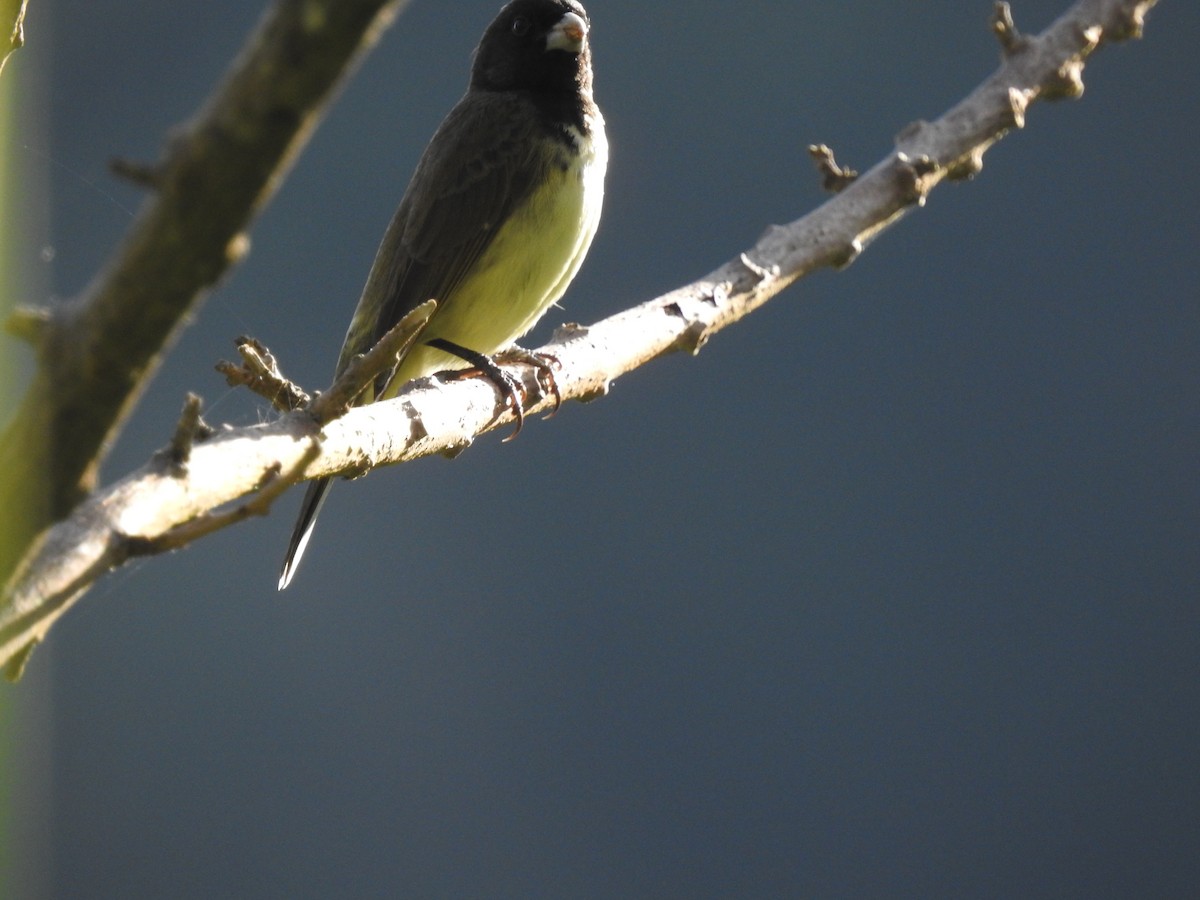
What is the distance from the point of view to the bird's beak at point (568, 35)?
461cm

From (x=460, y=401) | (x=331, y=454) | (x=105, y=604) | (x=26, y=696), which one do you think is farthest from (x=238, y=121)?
(x=105, y=604)

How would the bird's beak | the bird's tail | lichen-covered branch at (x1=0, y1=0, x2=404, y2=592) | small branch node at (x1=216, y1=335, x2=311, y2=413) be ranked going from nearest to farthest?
lichen-covered branch at (x1=0, y1=0, x2=404, y2=592), small branch node at (x1=216, y1=335, x2=311, y2=413), the bird's tail, the bird's beak

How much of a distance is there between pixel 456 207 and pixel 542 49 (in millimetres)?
694

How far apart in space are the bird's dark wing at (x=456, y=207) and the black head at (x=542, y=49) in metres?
0.11

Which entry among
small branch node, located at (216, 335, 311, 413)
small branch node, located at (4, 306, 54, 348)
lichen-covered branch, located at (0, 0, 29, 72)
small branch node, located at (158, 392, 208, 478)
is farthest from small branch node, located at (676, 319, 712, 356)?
small branch node, located at (4, 306, 54, 348)

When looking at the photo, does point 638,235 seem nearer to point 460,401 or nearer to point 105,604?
point 105,604

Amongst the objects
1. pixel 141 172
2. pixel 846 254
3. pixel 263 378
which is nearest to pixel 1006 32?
pixel 846 254

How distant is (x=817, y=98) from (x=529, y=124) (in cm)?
944

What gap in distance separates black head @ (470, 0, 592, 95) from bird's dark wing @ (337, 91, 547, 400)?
11 centimetres

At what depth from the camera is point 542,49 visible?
4754 mm

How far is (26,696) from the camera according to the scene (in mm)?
10656

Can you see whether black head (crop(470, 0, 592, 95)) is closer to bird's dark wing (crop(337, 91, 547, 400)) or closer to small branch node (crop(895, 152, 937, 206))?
bird's dark wing (crop(337, 91, 547, 400))

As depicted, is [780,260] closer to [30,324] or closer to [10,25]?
[10,25]

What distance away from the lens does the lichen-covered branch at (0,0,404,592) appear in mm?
1257
